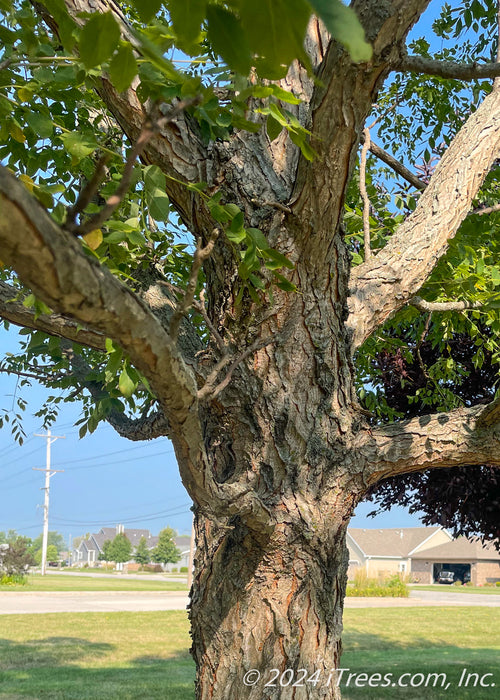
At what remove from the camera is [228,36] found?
0.80 m

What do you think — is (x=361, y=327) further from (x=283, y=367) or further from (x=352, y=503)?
(x=352, y=503)

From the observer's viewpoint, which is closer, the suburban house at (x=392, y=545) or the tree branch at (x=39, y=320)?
the tree branch at (x=39, y=320)

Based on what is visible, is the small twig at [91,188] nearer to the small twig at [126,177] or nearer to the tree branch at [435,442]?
the small twig at [126,177]

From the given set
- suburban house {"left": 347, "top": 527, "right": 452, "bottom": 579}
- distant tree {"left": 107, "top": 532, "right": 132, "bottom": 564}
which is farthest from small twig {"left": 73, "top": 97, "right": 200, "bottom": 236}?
distant tree {"left": 107, "top": 532, "right": 132, "bottom": 564}

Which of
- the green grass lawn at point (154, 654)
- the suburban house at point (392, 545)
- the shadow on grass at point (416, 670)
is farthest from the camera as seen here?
the suburban house at point (392, 545)

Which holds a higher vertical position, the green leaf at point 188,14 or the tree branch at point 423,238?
the tree branch at point 423,238

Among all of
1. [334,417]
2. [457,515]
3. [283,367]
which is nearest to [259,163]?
[283,367]

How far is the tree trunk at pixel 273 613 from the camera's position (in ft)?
8.84

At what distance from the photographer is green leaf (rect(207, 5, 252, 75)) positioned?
0.80 meters

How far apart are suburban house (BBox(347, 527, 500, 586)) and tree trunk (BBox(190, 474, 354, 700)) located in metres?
59.9

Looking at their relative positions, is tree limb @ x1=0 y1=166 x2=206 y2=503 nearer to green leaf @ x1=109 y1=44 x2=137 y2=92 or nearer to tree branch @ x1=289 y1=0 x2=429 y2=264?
green leaf @ x1=109 y1=44 x2=137 y2=92

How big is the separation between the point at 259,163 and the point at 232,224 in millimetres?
981

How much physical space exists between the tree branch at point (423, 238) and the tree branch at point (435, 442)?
0.49 m

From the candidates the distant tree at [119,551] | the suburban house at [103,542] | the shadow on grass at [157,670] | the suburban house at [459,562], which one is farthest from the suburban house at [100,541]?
the shadow on grass at [157,670]
